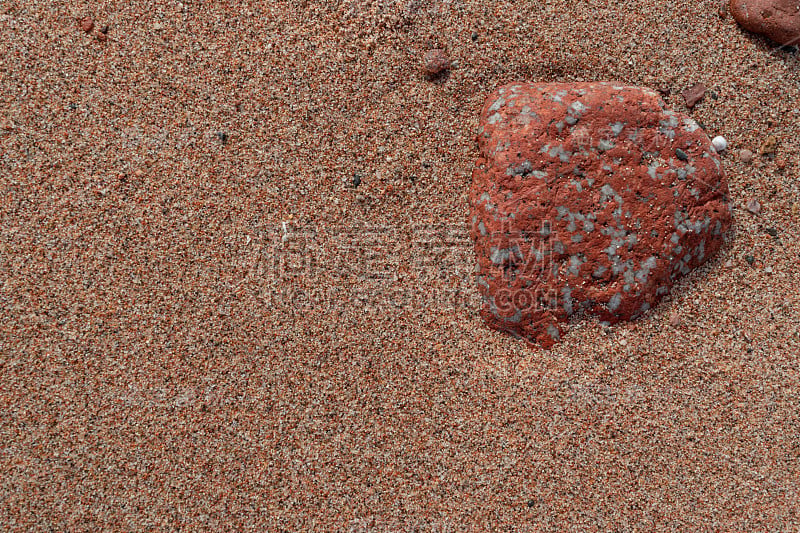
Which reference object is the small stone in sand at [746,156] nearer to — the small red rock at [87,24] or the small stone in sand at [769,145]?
the small stone in sand at [769,145]

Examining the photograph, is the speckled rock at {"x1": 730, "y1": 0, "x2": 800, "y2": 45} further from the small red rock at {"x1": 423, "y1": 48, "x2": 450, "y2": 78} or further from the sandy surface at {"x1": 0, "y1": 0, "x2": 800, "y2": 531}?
the small red rock at {"x1": 423, "y1": 48, "x2": 450, "y2": 78}

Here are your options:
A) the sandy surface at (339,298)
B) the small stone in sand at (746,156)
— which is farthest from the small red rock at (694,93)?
the small stone in sand at (746,156)

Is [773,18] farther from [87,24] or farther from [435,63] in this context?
[87,24]

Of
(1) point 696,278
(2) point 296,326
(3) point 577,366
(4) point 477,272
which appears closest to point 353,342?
(2) point 296,326

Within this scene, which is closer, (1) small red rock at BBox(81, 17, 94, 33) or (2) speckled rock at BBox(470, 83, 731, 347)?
(2) speckled rock at BBox(470, 83, 731, 347)

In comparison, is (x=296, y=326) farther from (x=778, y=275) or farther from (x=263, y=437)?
(x=778, y=275)

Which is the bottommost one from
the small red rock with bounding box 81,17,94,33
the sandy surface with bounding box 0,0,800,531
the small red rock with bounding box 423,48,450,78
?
the sandy surface with bounding box 0,0,800,531

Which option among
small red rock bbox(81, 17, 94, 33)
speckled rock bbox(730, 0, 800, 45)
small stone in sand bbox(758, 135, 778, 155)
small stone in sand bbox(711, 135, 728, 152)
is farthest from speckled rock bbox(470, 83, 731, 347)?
small red rock bbox(81, 17, 94, 33)
